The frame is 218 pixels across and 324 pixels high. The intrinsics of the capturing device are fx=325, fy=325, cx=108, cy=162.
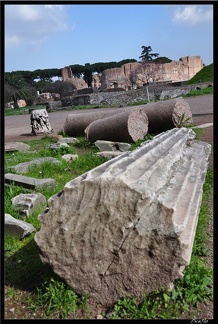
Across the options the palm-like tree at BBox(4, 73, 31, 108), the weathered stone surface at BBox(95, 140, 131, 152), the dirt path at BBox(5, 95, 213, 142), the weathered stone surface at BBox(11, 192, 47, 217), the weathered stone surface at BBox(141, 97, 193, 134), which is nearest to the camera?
the weathered stone surface at BBox(11, 192, 47, 217)

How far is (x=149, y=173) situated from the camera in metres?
2.36

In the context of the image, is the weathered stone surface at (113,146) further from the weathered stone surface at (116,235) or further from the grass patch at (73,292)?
the weathered stone surface at (116,235)

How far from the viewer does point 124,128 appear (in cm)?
700

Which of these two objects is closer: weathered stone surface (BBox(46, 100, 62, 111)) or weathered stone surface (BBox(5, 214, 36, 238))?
weathered stone surface (BBox(5, 214, 36, 238))

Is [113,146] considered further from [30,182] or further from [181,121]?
[30,182]

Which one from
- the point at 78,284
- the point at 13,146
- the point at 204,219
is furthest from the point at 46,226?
the point at 13,146

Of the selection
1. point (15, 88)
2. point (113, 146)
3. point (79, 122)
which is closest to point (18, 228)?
point (113, 146)

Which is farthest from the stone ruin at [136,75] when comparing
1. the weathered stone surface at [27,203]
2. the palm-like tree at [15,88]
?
the weathered stone surface at [27,203]

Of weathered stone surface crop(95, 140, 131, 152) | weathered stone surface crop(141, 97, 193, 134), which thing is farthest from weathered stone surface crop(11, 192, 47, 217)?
weathered stone surface crop(141, 97, 193, 134)

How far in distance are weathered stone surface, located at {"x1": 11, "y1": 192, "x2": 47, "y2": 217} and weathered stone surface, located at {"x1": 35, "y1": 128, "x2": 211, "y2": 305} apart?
4.29ft

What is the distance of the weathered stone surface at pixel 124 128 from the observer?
701cm

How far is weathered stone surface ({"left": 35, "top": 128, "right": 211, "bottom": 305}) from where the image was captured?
6.53ft

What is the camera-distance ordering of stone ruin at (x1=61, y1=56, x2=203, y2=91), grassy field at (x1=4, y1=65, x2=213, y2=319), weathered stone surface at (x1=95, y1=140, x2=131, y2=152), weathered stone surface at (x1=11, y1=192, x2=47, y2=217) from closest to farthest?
1. grassy field at (x1=4, y1=65, x2=213, y2=319)
2. weathered stone surface at (x1=11, y1=192, x2=47, y2=217)
3. weathered stone surface at (x1=95, y1=140, x2=131, y2=152)
4. stone ruin at (x1=61, y1=56, x2=203, y2=91)

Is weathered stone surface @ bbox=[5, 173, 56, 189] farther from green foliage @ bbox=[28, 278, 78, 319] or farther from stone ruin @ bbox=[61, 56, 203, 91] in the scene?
stone ruin @ bbox=[61, 56, 203, 91]
